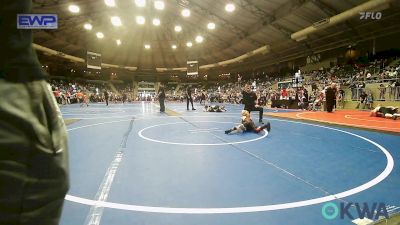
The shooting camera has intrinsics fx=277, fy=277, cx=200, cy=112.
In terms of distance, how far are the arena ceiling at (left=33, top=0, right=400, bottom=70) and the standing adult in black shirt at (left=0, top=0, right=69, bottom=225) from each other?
17216 millimetres

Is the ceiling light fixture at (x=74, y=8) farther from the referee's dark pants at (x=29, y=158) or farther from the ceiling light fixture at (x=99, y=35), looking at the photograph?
the referee's dark pants at (x=29, y=158)

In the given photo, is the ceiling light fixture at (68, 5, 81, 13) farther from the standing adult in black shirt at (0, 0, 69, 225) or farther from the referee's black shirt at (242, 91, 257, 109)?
the standing adult in black shirt at (0, 0, 69, 225)

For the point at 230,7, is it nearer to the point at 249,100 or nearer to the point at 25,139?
the point at 249,100

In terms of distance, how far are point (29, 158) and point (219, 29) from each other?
2967cm

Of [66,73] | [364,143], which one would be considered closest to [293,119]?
[364,143]

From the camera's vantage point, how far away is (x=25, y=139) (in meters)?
0.89

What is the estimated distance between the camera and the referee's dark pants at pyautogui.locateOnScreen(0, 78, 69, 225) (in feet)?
2.84

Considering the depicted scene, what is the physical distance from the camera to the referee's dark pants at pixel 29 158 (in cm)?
87

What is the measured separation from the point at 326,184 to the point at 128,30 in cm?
3459

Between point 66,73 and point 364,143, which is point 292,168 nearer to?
point 364,143

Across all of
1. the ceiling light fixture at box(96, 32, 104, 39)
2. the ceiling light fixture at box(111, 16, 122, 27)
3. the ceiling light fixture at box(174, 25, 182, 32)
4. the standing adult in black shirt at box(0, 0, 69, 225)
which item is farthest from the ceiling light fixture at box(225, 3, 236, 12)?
the standing adult in black shirt at box(0, 0, 69, 225)

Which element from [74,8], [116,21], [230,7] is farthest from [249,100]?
[116,21]

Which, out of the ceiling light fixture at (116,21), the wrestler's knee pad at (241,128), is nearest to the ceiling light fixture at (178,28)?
the ceiling light fixture at (116,21)

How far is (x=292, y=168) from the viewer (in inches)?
169
